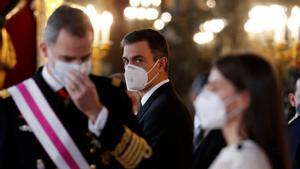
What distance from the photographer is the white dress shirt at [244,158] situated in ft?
12.1

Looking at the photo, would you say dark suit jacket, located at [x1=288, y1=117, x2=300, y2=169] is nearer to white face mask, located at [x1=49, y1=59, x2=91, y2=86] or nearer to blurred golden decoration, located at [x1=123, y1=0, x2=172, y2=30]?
white face mask, located at [x1=49, y1=59, x2=91, y2=86]

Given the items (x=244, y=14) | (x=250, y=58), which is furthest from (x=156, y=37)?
(x=244, y=14)

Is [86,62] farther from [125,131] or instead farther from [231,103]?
[231,103]

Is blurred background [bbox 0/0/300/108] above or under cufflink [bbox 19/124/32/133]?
under

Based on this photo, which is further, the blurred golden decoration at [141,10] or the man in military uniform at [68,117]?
the blurred golden decoration at [141,10]

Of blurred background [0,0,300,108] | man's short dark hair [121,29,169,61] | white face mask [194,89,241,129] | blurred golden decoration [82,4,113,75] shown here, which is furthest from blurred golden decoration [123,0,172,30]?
white face mask [194,89,241,129]

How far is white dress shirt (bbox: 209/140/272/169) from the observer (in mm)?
3674

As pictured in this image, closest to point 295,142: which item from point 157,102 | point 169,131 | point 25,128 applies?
point 157,102

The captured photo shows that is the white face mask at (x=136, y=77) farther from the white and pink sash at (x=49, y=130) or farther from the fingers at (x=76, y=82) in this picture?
the fingers at (x=76, y=82)

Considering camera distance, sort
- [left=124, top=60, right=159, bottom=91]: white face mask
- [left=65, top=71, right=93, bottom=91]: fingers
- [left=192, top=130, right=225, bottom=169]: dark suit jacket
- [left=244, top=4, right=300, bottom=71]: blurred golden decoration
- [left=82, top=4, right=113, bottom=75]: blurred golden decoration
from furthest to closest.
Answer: [left=244, top=4, right=300, bottom=71]: blurred golden decoration < [left=82, top=4, right=113, bottom=75]: blurred golden decoration < [left=124, top=60, right=159, bottom=91]: white face mask < [left=192, top=130, right=225, bottom=169]: dark suit jacket < [left=65, top=71, right=93, bottom=91]: fingers

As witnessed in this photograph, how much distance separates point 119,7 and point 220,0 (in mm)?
9530

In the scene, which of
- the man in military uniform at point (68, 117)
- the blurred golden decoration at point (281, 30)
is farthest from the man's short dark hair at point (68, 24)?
the blurred golden decoration at point (281, 30)

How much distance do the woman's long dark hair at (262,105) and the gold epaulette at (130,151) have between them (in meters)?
0.50

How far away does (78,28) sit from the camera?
359 cm
